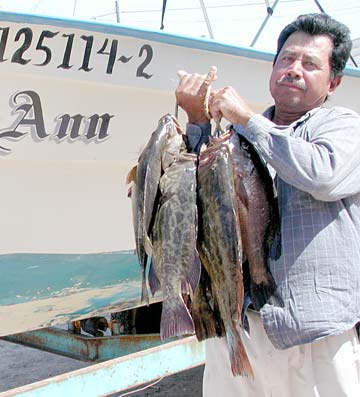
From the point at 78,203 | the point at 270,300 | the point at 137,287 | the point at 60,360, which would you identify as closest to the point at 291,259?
the point at 270,300

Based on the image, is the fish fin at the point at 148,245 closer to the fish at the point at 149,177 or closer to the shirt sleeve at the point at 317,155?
the fish at the point at 149,177

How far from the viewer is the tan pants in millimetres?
2002

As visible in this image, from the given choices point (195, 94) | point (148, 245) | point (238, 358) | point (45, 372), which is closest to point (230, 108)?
point (195, 94)

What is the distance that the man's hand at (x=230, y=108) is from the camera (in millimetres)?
1938

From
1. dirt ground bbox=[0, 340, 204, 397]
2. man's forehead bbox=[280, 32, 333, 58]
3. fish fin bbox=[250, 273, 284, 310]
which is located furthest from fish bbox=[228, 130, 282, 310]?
dirt ground bbox=[0, 340, 204, 397]

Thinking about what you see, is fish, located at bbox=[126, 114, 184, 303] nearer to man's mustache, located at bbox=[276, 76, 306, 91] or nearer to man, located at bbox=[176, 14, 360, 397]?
man, located at bbox=[176, 14, 360, 397]

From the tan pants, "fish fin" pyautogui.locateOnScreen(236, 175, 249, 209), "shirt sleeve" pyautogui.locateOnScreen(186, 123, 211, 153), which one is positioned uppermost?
"shirt sleeve" pyautogui.locateOnScreen(186, 123, 211, 153)

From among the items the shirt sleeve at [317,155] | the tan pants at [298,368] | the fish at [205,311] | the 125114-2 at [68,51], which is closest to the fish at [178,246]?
the fish at [205,311]

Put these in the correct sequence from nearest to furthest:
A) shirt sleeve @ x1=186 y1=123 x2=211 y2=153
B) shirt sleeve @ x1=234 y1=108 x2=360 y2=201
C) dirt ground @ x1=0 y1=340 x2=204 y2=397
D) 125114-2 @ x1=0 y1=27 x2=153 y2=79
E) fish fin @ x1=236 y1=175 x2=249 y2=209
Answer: shirt sleeve @ x1=234 y1=108 x2=360 y2=201
fish fin @ x1=236 y1=175 x2=249 y2=209
shirt sleeve @ x1=186 y1=123 x2=211 y2=153
125114-2 @ x1=0 y1=27 x2=153 y2=79
dirt ground @ x1=0 y1=340 x2=204 y2=397

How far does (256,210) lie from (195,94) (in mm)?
441

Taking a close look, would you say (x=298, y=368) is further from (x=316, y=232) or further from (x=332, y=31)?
(x=332, y=31)

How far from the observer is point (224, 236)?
1895 millimetres

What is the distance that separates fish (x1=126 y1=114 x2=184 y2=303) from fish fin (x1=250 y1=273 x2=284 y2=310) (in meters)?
0.37

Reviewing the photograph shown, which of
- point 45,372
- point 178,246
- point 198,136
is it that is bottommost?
point 45,372
